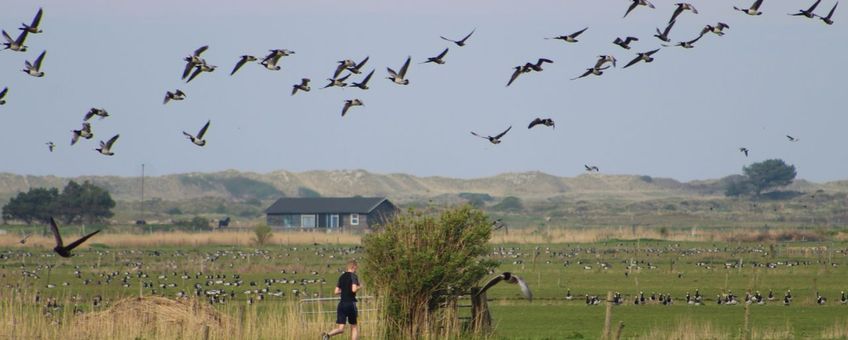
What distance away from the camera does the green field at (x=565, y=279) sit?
44312 mm

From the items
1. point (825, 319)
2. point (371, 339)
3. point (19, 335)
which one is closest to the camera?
point (19, 335)

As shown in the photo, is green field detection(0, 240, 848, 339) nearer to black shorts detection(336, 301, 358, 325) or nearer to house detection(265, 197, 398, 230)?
black shorts detection(336, 301, 358, 325)

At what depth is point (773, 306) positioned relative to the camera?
168 feet

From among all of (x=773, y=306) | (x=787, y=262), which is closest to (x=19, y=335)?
(x=773, y=306)

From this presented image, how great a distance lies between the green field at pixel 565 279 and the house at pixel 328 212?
32.8 metres

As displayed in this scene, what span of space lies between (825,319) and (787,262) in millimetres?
36630

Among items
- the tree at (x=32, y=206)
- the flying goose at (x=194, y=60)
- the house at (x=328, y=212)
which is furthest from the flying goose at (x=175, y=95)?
the tree at (x=32, y=206)

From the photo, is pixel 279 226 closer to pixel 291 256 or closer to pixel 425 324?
pixel 291 256

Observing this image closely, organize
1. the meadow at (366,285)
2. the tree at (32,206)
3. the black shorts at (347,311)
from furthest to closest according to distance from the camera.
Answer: the tree at (32,206) → the meadow at (366,285) → the black shorts at (347,311)

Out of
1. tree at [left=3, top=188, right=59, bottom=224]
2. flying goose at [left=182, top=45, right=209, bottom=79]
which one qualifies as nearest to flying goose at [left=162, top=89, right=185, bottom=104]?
flying goose at [left=182, top=45, right=209, bottom=79]

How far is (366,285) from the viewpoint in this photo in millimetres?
35125

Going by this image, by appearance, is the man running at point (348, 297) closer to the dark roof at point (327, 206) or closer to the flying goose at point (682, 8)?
the flying goose at point (682, 8)

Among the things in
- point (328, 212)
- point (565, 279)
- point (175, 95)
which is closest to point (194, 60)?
point (175, 95)

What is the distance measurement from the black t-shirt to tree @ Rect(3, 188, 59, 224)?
144036 millimetres
